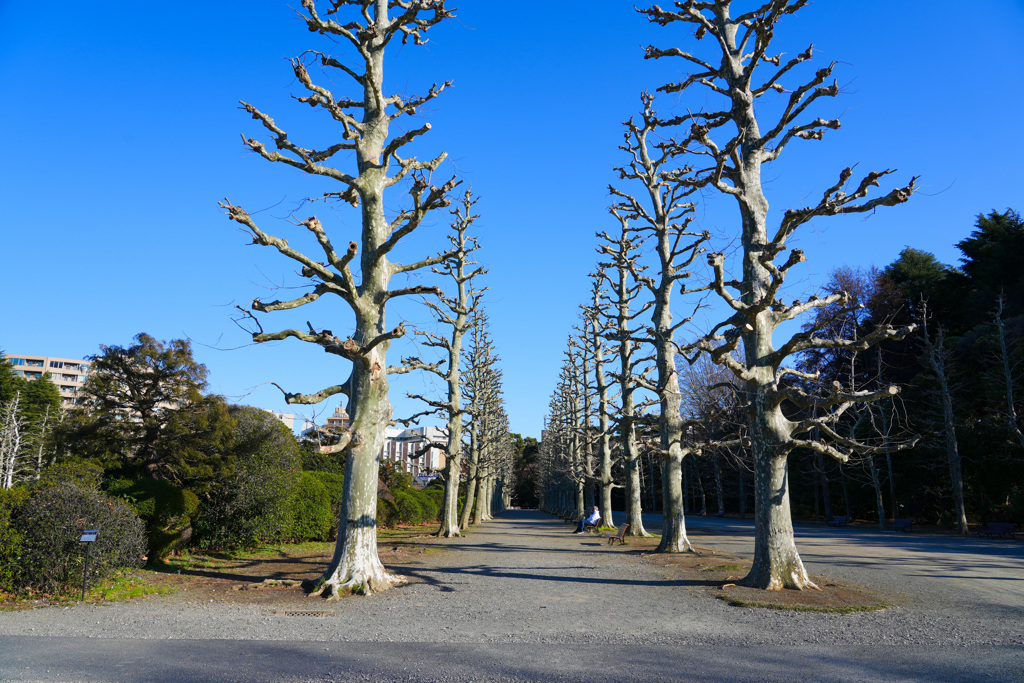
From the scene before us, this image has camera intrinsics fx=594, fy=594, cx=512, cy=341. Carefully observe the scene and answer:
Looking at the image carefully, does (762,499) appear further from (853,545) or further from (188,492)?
(188,492)

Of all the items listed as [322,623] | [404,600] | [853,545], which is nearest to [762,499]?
[404,600]

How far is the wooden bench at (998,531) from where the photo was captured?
21.5m

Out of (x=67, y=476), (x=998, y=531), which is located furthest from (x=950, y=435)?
(x=67, y=476)

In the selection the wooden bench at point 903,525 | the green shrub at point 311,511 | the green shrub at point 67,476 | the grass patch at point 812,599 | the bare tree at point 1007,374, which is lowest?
the wooden bench at point 903,525

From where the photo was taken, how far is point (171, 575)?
1274 centimetres

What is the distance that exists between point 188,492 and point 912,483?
3369 cm

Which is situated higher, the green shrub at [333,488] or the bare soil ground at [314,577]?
the green shrub at [333,488]

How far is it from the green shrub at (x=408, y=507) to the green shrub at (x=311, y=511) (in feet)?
31.1

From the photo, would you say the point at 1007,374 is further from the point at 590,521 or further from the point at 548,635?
the point at 548,635

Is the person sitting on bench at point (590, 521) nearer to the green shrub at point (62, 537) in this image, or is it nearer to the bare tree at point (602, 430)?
the bare tree at point (602, 430)

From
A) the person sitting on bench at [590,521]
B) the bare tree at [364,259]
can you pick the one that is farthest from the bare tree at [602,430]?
the bare tree at [364,259]

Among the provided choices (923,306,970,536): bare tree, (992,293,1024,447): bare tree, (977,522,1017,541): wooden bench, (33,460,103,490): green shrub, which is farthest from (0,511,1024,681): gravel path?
(923,306,970,536): bare tree

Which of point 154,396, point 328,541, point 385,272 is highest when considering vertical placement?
point 385,272

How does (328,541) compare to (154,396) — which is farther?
(328,541)
